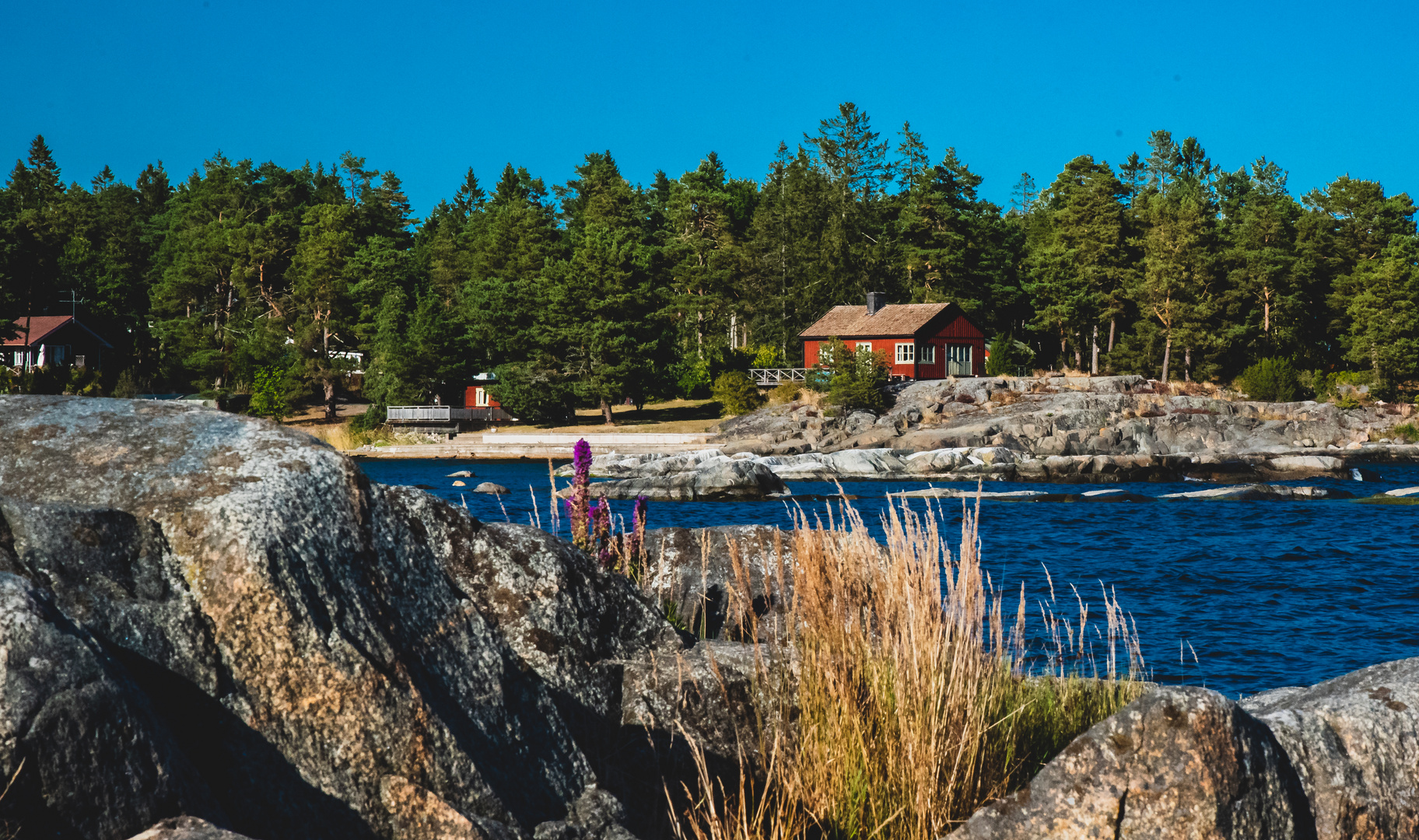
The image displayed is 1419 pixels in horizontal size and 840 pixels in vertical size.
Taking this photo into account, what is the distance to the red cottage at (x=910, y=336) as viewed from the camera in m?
58.8

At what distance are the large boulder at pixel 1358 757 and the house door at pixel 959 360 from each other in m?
57.0

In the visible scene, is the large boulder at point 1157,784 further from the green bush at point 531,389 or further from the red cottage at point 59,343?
the red cottage at point 59,343

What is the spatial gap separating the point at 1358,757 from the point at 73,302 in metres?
68.0

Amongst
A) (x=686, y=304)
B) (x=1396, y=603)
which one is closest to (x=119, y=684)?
(x=1396, y=603)

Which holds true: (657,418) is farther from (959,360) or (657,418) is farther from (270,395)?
(270,395)

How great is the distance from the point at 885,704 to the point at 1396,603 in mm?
13957

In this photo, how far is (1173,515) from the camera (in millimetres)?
27797

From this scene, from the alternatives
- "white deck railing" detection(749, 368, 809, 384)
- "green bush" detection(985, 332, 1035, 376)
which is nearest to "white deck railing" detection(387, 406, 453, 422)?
"white deck railing" detection(749, 368, 809, 384)

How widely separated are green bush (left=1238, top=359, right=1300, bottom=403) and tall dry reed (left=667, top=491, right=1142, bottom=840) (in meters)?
54.4

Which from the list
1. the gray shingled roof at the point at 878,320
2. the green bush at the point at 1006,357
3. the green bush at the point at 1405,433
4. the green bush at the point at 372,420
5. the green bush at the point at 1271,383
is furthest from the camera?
the green bush at the point at 1006,357

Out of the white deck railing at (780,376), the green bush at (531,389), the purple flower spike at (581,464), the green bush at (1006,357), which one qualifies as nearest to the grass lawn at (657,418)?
the green bush at (531,389)

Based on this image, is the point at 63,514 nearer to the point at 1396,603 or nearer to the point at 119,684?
the point at 119,684

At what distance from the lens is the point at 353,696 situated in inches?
130

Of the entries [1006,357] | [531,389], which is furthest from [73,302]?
[1006,357]
